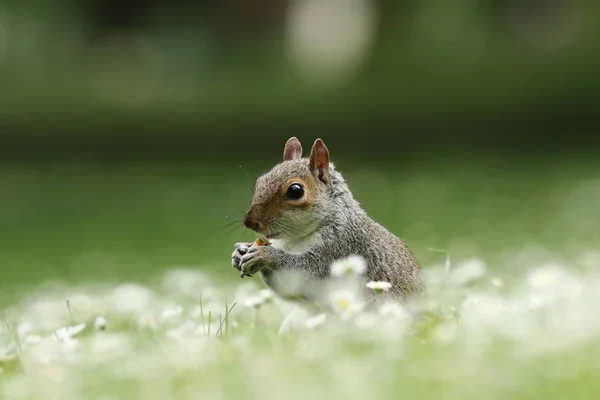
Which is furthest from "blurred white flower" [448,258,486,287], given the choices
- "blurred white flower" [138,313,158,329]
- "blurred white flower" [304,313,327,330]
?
"blurred white flower" [138,313,158,329]

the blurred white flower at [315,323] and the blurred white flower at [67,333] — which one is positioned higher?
the blurred white flower at [67,333]

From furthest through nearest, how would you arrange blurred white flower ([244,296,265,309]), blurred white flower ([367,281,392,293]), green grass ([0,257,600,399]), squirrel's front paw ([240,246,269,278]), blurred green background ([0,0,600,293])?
1. blurred green background ([0,0,600,293])
2. blurred white flower ([244,296,265,309])
3. squirrel's front paw ([240,246,269,278])
4. blurred white flower ([367,281,392,293])
5. green grass ([0,257,600,399])

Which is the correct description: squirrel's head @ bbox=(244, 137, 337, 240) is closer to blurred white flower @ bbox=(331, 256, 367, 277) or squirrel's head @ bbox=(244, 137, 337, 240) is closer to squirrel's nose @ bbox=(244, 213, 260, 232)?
squirrel's nose @ bbox=(244, 213, 260, 232)

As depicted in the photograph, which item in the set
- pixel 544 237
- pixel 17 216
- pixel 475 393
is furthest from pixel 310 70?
pixel 475 393

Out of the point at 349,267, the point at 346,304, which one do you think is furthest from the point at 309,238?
the point at 346,304

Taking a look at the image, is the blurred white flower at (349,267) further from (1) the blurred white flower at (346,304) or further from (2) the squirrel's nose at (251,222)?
(2) the squirrel's nose at (251,222)

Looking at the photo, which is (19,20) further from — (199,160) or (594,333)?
(594,333)

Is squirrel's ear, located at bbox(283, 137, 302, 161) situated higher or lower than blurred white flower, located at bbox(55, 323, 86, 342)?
higher

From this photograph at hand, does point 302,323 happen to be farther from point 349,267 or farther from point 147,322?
point 147,322

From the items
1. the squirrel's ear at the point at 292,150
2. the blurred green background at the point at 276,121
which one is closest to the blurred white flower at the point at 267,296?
the squirrel's ear at the point at 292,150
